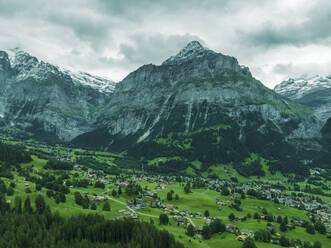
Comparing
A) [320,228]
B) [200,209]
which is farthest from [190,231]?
[320,228]

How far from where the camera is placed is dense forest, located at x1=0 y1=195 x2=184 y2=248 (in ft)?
287

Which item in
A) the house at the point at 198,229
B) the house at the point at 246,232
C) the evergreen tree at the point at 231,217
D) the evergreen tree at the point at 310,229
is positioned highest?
the evergreen tree at the point at 310,229

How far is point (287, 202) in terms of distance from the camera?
584ft

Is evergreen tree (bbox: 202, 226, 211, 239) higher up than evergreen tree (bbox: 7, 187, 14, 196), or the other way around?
evergreen tree (bbox: 7, 187, 14, 196)

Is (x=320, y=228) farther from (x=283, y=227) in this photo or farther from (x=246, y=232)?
(x=246, y=232)

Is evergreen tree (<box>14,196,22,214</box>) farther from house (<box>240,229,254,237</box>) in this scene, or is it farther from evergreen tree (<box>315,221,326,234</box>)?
evergreen tree (<box>315,221,326,234</box>)

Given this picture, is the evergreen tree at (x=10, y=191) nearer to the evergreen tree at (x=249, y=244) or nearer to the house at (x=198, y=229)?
the house at (x=198, y=229)

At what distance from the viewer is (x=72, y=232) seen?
3834 inches

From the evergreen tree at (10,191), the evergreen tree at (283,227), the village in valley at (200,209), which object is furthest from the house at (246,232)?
the evergreen tree at (10,191)

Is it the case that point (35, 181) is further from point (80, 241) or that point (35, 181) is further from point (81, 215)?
point (80, 241)

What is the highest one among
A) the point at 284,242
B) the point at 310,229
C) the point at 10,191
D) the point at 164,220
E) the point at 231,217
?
the point at 10,191

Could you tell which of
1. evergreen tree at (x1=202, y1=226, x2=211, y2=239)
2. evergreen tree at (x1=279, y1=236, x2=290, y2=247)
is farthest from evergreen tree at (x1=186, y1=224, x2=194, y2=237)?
evergreen tree at (x1=279, y1=236, x2=290, y2=247)

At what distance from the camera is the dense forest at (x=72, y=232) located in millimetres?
87438

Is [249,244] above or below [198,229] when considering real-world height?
above
